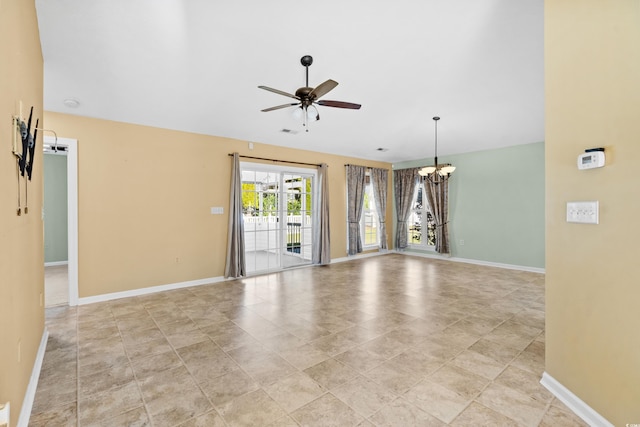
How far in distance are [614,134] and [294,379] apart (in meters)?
2.62

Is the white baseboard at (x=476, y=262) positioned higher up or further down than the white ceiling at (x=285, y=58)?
further down

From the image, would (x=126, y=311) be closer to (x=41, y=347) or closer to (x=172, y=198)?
(x=41, y=347)

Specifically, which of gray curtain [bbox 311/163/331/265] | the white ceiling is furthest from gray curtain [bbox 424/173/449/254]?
gray curtain [bbox 311/163/331/265]

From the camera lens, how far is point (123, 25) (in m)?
2.53

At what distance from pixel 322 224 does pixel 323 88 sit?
168 inches

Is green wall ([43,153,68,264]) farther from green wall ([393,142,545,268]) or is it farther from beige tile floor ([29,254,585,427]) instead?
green wall ([393,142,545,268])

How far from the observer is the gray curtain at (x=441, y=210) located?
283 inches

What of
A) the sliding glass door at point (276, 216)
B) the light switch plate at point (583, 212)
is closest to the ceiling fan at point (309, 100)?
the light switch plate at point (583, 212)

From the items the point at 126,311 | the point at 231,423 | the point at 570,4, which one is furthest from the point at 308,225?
the point at 570,4

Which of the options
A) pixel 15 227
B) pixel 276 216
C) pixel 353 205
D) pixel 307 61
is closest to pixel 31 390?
pixel 15 227

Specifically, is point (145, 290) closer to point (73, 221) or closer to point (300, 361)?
point (73, 221)

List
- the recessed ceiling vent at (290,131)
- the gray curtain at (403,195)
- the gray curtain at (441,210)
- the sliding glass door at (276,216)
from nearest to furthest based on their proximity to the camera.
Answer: the recessed ceiling vent at (290,131) → the sliding glass door at (276,216) → the gray curtain at (441,210) → the gray curtain at (403,195)

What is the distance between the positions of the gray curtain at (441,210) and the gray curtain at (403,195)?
581mm

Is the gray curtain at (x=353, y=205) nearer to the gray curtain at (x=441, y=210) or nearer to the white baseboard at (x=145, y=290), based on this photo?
the gray curtain at (x=441, y=210)
